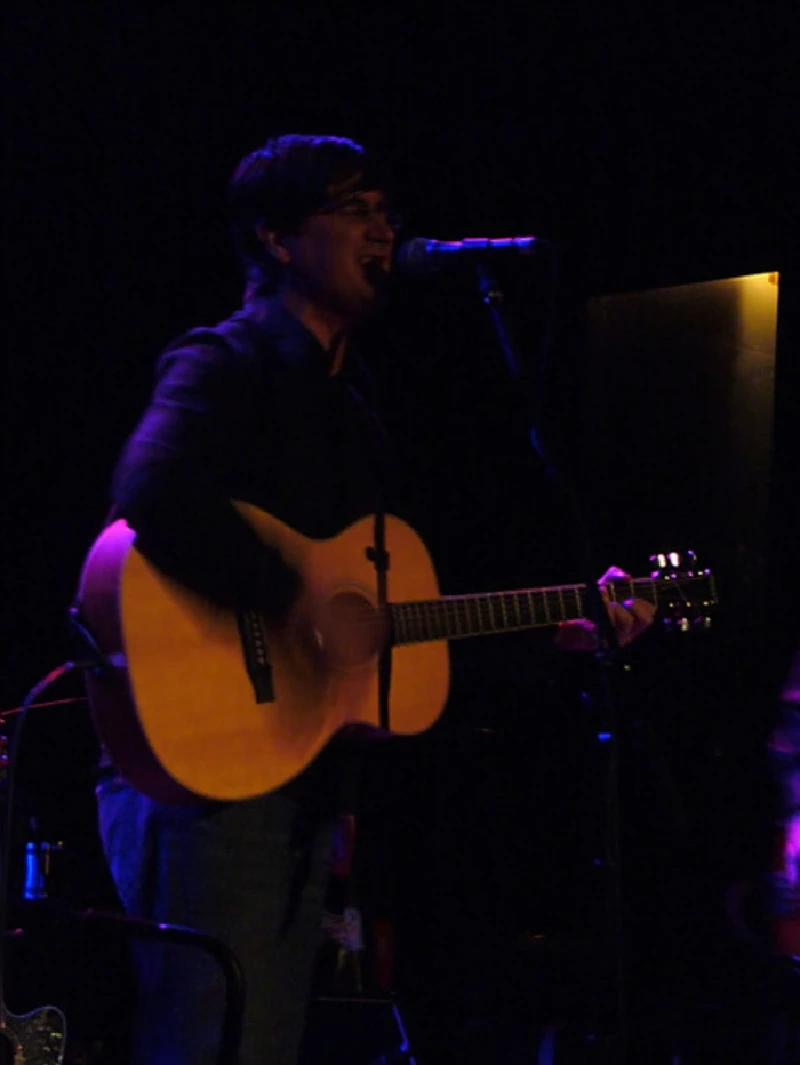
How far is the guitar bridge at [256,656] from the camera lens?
2.46 metres

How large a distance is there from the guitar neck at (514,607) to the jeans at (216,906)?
20.0 inches

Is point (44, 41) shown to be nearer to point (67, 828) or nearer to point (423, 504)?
point (423, 504)

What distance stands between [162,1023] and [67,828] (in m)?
2.00

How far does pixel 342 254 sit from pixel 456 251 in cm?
42

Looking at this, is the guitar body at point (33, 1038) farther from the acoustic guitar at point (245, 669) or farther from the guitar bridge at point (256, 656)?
the guitar bridge at point (256, 656)

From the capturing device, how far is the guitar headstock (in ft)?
10.2

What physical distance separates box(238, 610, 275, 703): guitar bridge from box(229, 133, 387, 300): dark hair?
80 centimetres

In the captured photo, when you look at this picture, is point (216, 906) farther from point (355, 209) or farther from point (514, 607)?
point (355, 209)

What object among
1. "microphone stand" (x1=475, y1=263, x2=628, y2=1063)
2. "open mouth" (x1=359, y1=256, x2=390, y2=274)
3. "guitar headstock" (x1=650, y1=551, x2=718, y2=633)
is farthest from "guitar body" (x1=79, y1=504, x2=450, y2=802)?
"guitar headstock" (x1=650, y1=551, x2=718, y2=633)

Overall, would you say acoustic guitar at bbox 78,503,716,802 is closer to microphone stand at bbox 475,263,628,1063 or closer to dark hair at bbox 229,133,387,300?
microphone stand at bbox 475,263,628,1063

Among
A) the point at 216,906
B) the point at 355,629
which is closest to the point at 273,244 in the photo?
the point at 355,629

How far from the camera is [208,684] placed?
2391mm

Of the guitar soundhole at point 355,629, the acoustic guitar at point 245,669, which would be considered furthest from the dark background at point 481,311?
the guitar soundhole at point 355,629

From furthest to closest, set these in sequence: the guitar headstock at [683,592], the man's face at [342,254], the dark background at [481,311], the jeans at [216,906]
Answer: the dark background at [481,311] → the guitar headstock at [683,592] → the man's face at [342,254] → the jeans at [216,906]
